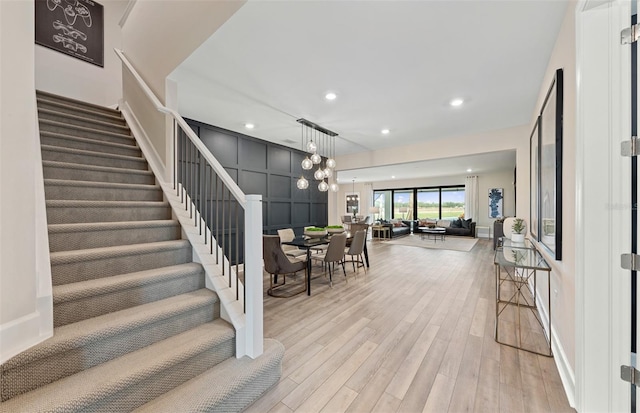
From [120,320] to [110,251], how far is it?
0.60m

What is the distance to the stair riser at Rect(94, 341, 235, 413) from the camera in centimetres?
118

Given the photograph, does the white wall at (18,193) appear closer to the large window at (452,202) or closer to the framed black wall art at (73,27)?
the framed black wall art at (73,27)

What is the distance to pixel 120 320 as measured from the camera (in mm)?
1449

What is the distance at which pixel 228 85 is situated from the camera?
3021mm

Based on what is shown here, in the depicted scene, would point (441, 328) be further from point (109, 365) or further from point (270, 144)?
point (270, 144)

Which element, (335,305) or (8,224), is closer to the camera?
(8,224)

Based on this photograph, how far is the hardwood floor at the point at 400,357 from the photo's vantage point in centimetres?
158

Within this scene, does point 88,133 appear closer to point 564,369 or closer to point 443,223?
point 564,369

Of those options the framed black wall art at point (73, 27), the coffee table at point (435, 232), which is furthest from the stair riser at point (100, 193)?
the coffee table at point (435, 232)

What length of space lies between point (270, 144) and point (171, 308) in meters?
4.51

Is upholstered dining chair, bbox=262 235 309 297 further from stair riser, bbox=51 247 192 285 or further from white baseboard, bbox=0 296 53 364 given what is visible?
white baseboard, bbox=0 296 53 364

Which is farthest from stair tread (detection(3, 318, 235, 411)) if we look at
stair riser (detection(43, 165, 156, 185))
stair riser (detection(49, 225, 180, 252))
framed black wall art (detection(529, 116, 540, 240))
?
framed black wall art (detection(529, 116, 540, 240))

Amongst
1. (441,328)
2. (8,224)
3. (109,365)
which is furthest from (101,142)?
(441,328)

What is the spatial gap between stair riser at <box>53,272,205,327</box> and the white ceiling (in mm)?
2112
